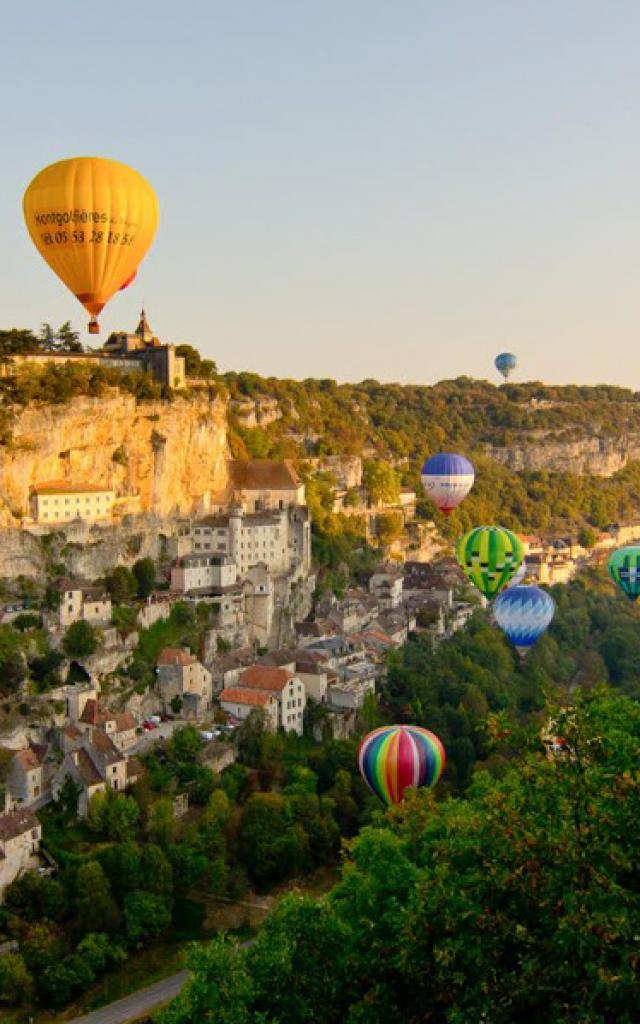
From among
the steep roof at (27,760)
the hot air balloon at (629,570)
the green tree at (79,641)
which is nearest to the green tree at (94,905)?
the steep roof at (27,760)

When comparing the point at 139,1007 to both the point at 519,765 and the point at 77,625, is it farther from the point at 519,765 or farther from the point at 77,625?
the point at 519,765

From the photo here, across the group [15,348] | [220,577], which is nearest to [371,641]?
[220,577]

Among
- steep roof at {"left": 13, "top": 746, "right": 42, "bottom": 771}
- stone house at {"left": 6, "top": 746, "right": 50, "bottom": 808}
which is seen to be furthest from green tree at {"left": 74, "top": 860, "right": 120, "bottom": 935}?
steep roof at {"left": 13, "top": 746, "right": 42, "bottom": 771}

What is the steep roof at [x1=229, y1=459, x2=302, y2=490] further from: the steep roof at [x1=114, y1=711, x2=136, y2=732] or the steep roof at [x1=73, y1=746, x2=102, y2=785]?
the steep roof at [x1=73, y1=746, x2=102, y2=785]

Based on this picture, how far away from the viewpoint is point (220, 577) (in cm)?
3045

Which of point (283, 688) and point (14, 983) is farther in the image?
point (283, 688)

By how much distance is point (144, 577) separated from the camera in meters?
29.6

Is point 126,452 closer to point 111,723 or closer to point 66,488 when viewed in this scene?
point 66,488

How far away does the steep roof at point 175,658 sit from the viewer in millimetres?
26516

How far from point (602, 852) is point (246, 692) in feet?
64.0

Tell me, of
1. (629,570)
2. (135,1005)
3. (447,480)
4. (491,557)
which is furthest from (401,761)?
(447,480)

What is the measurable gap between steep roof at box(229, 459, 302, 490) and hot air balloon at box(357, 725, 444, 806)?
631 inches

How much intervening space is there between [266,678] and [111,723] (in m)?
4.42

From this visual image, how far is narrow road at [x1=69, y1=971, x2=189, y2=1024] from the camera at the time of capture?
705 inches
